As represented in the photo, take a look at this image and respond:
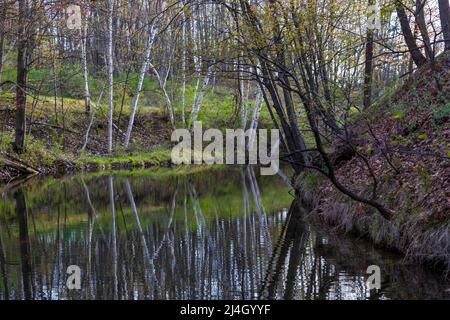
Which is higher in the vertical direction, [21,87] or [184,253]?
[21,87]

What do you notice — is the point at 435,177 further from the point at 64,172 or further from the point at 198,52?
the point at 64,172

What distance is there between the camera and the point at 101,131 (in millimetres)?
31828

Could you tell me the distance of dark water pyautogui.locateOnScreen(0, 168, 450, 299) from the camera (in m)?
6.80

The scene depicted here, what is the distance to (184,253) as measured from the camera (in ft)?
29.3

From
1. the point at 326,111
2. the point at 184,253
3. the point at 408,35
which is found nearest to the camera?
the point at 184,253

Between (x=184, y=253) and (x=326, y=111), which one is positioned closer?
(x=184, y=253)

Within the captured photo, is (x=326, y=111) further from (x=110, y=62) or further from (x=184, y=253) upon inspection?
(x=110, y=62)

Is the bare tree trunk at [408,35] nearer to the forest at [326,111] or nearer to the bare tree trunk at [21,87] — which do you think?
the forest at [326,111]

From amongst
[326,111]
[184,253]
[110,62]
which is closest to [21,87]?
[110,62]

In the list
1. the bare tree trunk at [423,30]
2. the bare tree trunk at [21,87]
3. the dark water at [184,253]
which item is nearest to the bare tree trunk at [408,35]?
the bare tree trunk at [423,30]

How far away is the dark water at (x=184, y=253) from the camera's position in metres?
6.80

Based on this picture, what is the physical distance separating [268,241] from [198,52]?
14.1 ft

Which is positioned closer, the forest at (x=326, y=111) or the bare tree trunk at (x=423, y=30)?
the forest at (x=326, y=111)
